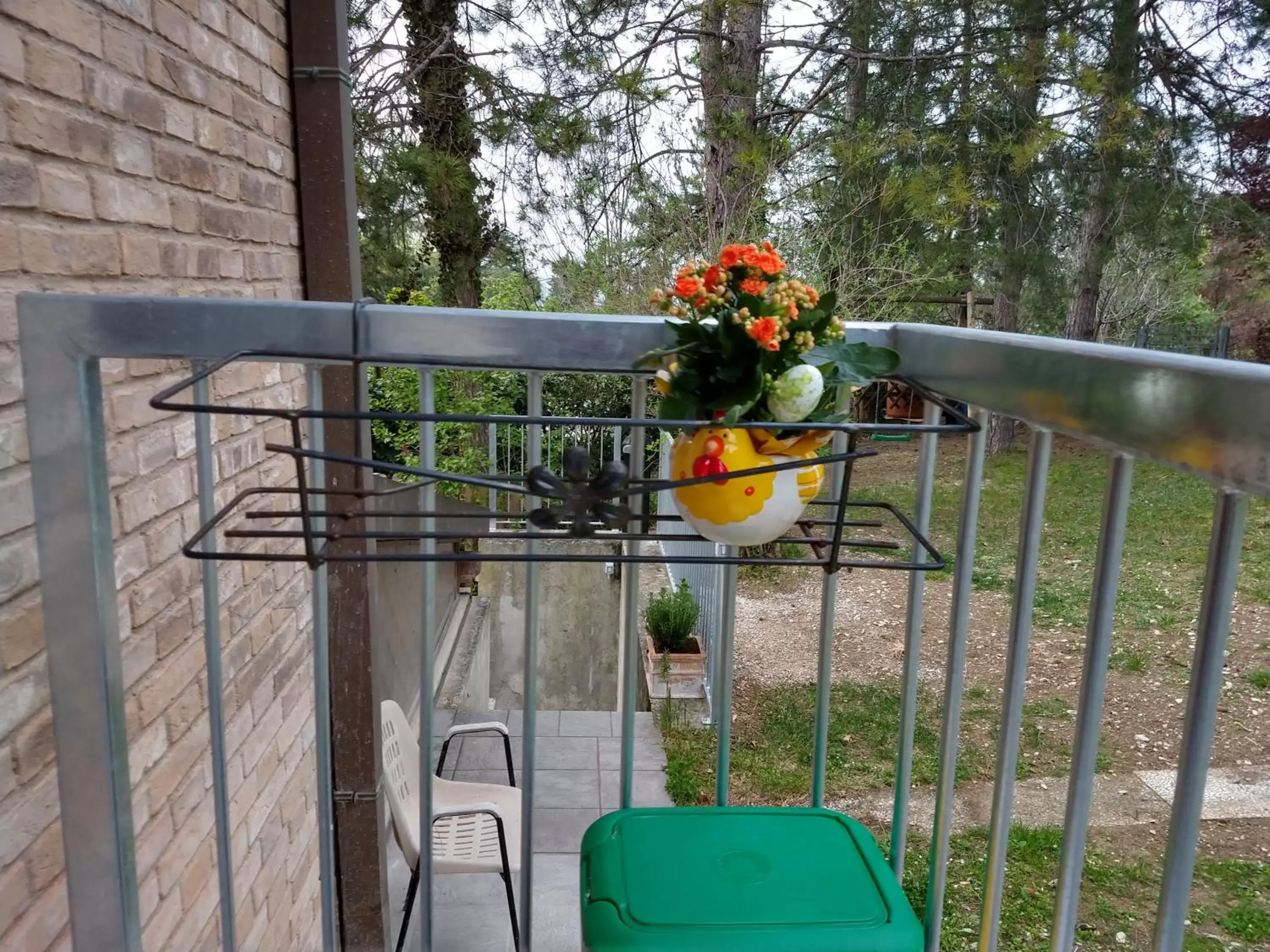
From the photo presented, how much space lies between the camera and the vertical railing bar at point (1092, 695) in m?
0.75

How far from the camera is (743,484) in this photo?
88 centimetres

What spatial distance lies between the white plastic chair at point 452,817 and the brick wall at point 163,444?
1.11 ft

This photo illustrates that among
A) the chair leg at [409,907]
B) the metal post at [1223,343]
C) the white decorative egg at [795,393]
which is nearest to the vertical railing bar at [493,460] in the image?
the white decorative egg at [795,393]

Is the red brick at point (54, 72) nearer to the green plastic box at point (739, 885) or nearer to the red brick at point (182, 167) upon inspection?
the red brick at point (182, 167)

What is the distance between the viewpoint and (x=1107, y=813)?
3.89 meters

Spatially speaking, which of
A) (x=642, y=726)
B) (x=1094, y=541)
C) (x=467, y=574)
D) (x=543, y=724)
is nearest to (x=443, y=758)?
(x=543, y=724)

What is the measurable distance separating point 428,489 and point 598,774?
3.31 m

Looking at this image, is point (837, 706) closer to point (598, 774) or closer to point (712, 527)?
point (598, 774)

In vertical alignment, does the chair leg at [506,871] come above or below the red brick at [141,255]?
below

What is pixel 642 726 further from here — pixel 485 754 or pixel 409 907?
pixel 409 907

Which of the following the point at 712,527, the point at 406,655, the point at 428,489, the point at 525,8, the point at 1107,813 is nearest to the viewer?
the point at 712,527

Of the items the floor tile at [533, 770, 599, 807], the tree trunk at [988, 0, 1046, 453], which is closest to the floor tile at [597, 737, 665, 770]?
the floor tile at [533, 770, 599, 807]

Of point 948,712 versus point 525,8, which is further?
point 525,8

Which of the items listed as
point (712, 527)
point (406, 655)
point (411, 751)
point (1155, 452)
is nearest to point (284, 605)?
point (411, 751)
